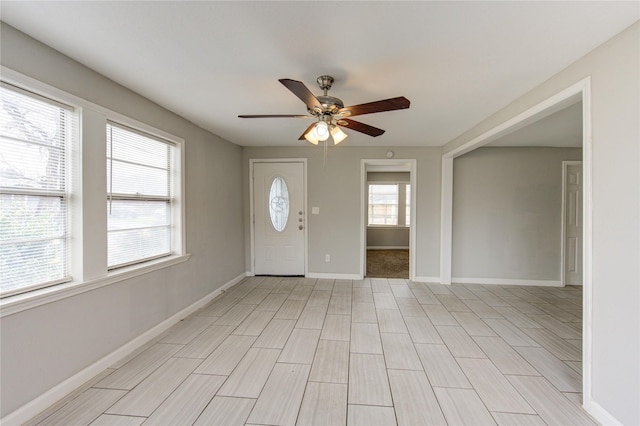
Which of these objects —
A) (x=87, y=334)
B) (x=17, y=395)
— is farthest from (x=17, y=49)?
(x=17, y=395)

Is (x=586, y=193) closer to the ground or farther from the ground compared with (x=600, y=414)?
farther from the ground

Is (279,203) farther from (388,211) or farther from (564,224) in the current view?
(564,224)

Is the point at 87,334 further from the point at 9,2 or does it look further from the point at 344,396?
the point at 9,2

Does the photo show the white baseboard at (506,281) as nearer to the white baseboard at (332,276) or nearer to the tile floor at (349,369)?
the tile floor at (349,369)

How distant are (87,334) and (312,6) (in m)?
2.63

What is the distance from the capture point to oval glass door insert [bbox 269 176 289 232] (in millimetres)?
4824

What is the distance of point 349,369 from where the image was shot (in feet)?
7.04

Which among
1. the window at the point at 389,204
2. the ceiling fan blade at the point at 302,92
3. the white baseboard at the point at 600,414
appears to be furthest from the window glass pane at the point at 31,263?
the window at the point at 389,204

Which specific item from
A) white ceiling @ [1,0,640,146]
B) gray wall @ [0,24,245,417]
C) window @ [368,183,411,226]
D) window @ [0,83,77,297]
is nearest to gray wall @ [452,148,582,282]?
white ceiling @ [1,0,640,146]

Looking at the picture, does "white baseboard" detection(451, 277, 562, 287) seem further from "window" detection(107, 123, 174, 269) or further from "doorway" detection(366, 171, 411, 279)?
"window" detection(107, 123, 174, 269)

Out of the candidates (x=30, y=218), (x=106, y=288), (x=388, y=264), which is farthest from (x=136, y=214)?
(x=388, y=264)

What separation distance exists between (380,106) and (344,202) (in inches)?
112

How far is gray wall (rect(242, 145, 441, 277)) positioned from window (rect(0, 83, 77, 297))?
3.01m

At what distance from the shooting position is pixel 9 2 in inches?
53.3
